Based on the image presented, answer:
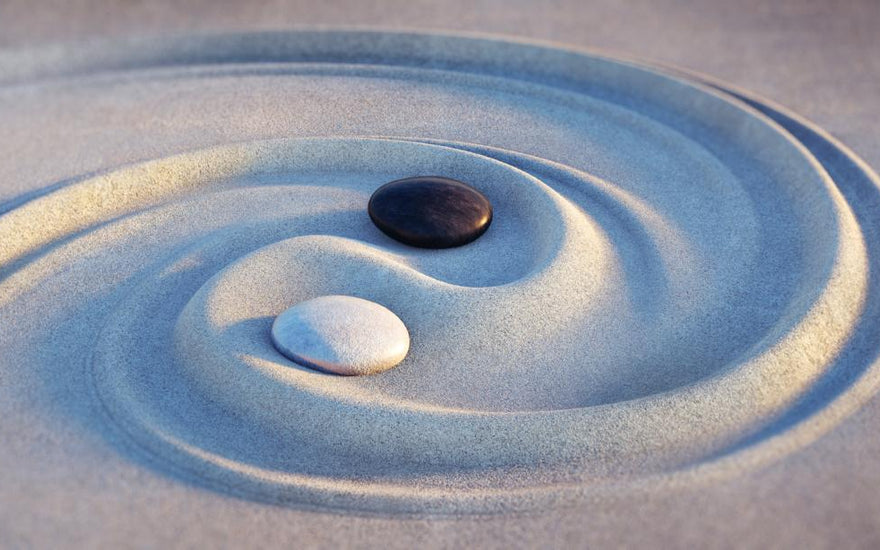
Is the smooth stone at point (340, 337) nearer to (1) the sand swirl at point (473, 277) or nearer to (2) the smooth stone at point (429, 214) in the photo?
(1) the sand swirl at point (473, 277)

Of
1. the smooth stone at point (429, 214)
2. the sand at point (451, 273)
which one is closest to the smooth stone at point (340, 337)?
the sand at point (451, 273)

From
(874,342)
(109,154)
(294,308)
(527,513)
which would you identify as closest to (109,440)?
(294,308)

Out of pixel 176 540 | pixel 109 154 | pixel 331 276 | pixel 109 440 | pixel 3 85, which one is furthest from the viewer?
pixel 3 85

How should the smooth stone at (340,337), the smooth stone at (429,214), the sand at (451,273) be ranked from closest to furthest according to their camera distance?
1. the sand at (451,273)
2. the smooth stone at (340,337)
3. the smooth stone at (429,214)

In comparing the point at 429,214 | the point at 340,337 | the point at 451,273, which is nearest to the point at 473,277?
the point at 451,273

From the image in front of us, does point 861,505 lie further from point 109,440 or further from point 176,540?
point 109,440

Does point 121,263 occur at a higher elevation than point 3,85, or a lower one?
lower

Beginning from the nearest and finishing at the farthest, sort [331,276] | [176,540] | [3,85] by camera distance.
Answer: [176,540] < [331,276] < [3,85]
